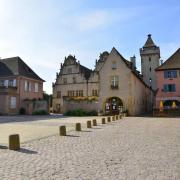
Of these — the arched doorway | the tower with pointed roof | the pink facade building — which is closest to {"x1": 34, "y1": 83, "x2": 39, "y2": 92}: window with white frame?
the arched doorway

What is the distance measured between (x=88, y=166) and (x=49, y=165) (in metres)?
1.01

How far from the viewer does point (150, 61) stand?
212 ft

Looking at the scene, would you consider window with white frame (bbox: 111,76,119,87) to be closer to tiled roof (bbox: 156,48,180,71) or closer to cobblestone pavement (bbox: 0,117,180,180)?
tiled roof (bbox: 156,48,180,71)

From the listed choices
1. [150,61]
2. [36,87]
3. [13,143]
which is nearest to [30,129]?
[13,143]

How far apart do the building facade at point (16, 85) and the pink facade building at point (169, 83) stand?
68.8 ft

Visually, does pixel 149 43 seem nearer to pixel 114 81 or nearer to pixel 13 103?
pixel 114 81

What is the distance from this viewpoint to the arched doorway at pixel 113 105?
126 feet

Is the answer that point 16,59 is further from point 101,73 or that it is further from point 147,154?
point 147,154

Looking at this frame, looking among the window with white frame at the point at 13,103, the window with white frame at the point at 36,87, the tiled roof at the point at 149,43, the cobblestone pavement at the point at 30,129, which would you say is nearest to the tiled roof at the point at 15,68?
the window with white frame at the point at 36,87

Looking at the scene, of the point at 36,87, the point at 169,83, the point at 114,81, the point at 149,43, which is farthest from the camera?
the point at 149,43

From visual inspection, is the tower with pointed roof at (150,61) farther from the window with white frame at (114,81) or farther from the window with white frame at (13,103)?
the window with white frame at (13,103)

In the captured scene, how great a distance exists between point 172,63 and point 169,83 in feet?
10.1

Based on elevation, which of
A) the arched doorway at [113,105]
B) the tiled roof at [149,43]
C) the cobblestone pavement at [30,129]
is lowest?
the cobblestone pavement at [30,129]

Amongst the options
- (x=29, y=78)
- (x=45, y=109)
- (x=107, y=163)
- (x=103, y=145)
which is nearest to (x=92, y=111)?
(x=45, y=109)
